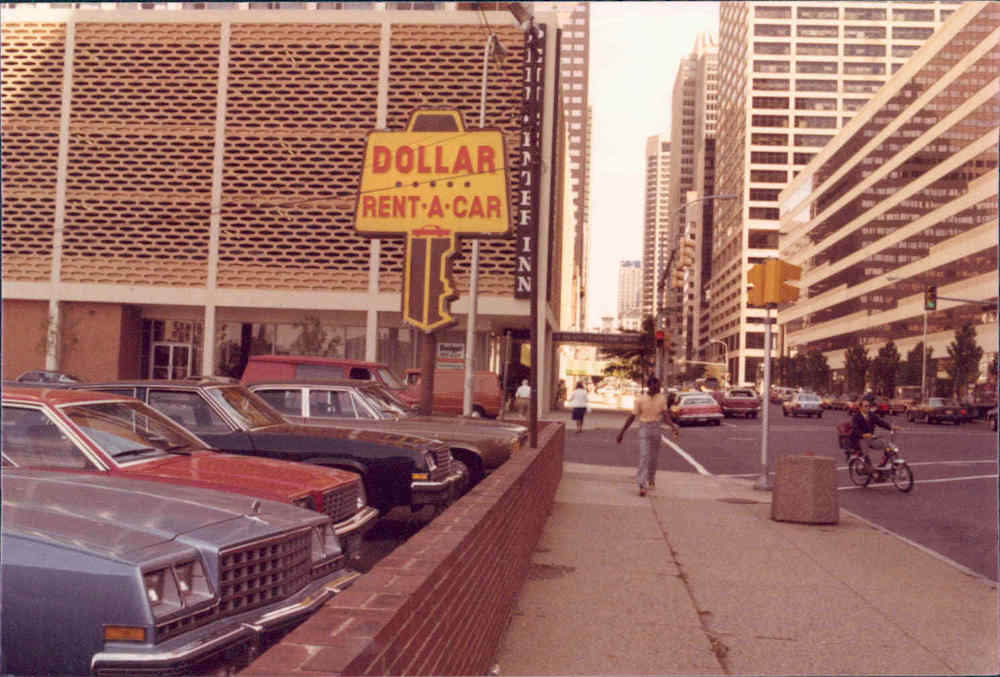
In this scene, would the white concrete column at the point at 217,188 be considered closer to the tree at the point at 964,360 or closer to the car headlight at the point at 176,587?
the car headlight at the point at 176,587

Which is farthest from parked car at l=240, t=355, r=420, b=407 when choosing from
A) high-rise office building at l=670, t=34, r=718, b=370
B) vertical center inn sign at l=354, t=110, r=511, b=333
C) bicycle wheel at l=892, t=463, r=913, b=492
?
high-rise office building at l=670, t=34, r=718, b=370

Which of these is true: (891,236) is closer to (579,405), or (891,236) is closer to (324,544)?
(579,405)

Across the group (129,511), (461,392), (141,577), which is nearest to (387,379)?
(461,392)

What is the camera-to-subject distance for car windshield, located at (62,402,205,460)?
5.82 meters

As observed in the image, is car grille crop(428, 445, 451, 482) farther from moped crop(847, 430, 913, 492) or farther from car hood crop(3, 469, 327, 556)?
moped crop(847, 430, 913, 492)

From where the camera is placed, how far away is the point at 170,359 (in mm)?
44594

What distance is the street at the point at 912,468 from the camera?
1124 centimetres

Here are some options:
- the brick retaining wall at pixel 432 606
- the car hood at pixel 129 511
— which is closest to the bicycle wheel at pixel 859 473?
the brick retaining wall at pixel 432 606

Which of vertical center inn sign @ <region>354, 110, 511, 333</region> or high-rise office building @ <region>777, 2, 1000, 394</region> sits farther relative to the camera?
high-rise office building @ <region>777, 2, 1000, 394</region>

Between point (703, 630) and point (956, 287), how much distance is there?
53.6 m

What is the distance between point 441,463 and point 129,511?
5447mm

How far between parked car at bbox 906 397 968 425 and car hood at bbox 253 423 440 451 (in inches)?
1774

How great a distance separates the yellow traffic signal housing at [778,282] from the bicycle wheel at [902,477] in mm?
3324

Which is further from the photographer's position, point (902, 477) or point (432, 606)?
point (902, 477)
